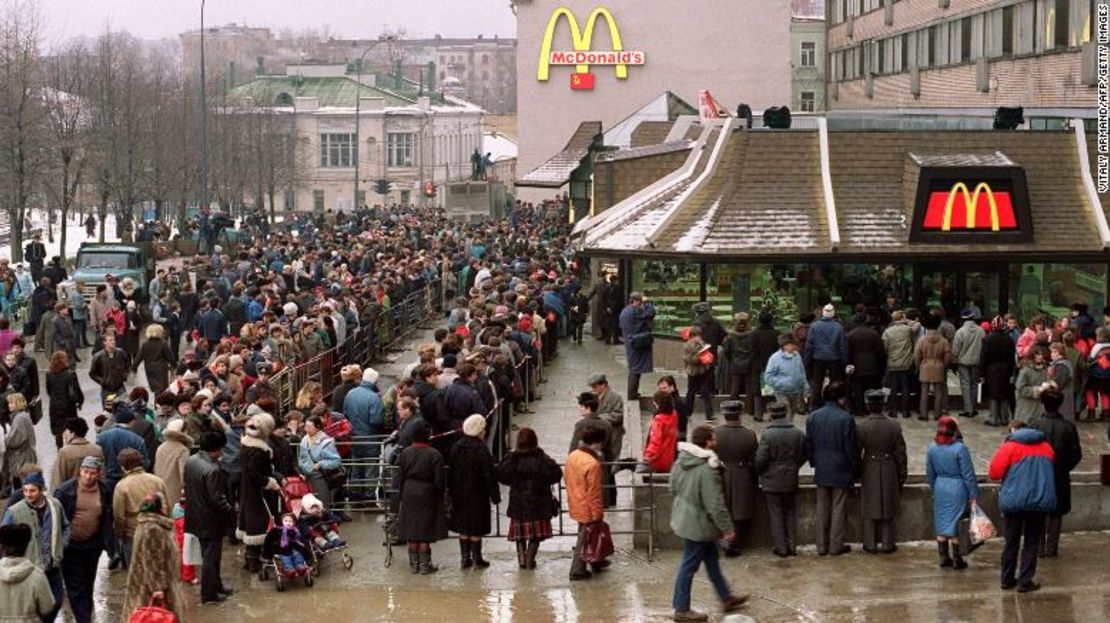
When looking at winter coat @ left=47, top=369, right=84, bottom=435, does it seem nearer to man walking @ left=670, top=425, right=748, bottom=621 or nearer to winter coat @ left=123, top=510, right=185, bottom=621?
winter coat @ left=123, top=510, right=185, bottom=621

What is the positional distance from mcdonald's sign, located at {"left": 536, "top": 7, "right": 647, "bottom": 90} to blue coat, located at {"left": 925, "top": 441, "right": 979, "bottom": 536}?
69.8 metres

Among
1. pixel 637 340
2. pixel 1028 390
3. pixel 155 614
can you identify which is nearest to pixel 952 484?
pixel 1028 390

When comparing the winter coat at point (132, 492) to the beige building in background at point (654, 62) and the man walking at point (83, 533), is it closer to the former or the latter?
the man walking at point (83, 533)

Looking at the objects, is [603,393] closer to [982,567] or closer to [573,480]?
[573,480]

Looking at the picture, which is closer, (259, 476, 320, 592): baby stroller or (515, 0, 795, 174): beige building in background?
(259, 476, 320, 592): baby stroller

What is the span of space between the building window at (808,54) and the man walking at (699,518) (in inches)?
3578

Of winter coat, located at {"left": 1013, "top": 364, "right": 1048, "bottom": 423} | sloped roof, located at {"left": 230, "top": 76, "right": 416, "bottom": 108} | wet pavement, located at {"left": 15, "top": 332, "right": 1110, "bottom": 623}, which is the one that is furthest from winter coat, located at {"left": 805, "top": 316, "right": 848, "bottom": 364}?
sloped roof, located at {"left": 230, "top": 76, "right": 416, "bottom": 108}

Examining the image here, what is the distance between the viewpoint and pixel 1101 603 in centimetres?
1551

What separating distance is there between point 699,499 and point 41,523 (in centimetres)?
504

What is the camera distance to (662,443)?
59.4 ft

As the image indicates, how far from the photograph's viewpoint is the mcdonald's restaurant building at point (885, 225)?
26891 millimetres

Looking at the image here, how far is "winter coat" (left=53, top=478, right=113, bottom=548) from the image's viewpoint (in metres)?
15.6

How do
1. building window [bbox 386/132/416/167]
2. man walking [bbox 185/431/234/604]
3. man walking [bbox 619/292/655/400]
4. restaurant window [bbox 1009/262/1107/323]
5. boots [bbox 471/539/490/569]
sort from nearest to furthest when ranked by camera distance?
man walking [bbox 185/431/234/604] < boots [bbox 471/539/490/569] < man walking [bbox 619/292/655/400] < restaurant window [bbox 1009/262/1107/323] < building window [bbox 386/132/416/167]

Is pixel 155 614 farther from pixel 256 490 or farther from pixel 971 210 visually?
pixel 971 210
